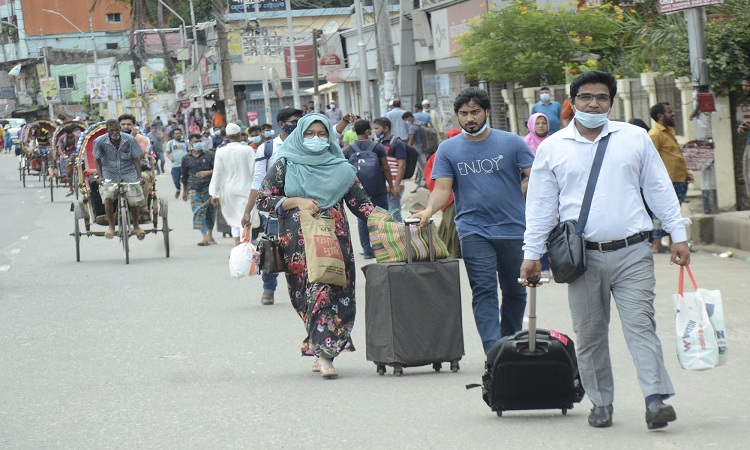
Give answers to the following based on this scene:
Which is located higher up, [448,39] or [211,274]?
[448,39]

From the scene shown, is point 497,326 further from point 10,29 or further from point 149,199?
point 10,29

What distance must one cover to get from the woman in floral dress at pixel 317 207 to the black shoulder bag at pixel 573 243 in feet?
8.48

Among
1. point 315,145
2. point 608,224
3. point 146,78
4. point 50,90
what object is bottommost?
point 608,224

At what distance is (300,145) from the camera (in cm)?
866

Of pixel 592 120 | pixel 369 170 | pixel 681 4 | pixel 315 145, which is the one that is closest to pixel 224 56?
pixel 369 170

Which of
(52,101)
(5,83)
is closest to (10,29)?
(5,83)

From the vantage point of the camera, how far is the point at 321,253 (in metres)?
8.38

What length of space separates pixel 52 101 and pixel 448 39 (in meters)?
66.9

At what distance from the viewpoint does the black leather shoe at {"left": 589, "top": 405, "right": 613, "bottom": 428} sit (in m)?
6.44

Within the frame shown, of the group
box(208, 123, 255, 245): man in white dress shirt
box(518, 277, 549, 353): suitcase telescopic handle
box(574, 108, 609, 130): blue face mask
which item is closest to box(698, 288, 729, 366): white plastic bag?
box(518, 277, 549, 353): suitcase telescopic handle

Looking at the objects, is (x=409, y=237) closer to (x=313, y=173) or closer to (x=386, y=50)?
(x=313, y=173)

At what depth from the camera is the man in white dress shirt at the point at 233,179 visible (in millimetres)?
17641

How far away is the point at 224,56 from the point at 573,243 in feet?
132

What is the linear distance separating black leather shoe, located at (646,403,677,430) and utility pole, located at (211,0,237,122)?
38349 mm
